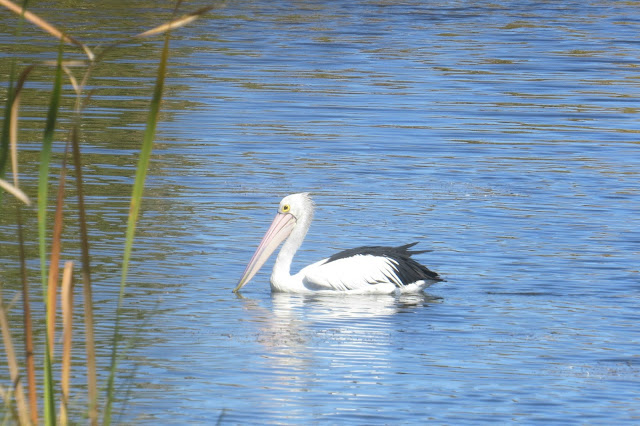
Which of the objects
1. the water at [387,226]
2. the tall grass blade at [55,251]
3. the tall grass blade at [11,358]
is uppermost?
the tall grass blade at [55,251]

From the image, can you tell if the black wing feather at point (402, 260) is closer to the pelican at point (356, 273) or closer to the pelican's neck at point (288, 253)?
the pelican at point (356, 273)

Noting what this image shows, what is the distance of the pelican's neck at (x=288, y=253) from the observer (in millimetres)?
9109

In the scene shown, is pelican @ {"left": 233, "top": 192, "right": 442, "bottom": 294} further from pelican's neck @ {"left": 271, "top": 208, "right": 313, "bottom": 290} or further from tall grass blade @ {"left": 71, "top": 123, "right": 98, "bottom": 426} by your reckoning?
tall grass blade @ {"left": 71, "top": 123, "right": 98, "bottom": 426}

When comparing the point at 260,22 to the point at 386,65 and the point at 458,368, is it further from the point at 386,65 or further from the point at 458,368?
the point at 458,368

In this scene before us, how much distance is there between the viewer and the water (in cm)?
649

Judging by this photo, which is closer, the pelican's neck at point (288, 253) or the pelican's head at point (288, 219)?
the pelican's neck at point (288, 253)

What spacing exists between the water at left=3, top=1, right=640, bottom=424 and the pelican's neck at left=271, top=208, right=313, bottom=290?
0.13 metres

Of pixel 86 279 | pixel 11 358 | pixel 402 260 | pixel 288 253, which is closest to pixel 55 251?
pixel 86 279

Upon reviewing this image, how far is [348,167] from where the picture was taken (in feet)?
43.8

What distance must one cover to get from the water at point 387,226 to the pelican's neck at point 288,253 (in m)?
0.13

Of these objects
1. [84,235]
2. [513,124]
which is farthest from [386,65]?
[84,235]

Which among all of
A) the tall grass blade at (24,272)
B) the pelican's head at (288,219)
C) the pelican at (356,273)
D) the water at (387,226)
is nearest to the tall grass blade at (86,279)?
the tall grass blade at (24,272)

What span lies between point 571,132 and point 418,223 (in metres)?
5.39

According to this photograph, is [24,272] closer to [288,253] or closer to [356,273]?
[356,273]
